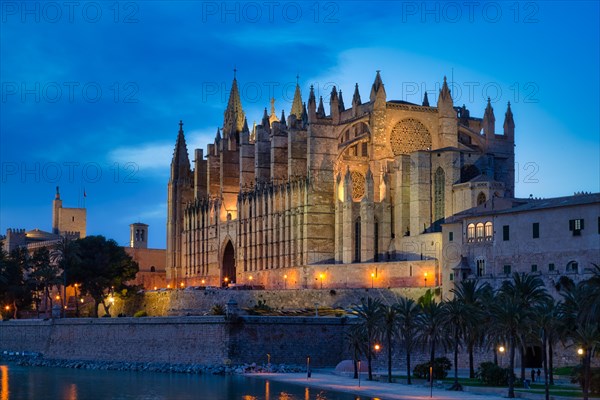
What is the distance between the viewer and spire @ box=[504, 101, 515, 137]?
84.8 meters

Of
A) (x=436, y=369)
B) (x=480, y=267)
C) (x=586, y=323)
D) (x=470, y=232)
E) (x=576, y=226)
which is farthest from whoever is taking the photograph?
(x=470, y=232)

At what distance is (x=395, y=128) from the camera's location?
85.3 m

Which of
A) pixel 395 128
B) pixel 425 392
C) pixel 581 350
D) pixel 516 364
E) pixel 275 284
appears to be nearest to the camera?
pixel 581 350

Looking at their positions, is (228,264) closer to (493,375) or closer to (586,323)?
(493,375)

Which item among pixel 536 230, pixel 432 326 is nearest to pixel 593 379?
pixel 432 326

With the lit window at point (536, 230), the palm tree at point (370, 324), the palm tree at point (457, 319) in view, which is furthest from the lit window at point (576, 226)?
the palm tree at point (370, 324)

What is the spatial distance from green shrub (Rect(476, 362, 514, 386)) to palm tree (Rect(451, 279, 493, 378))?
65.0 inches

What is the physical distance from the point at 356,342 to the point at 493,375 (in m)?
8.99

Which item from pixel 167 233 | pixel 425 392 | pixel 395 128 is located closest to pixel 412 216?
pixel 395 128

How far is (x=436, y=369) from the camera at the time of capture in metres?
54.3

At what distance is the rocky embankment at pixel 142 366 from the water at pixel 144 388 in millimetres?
907

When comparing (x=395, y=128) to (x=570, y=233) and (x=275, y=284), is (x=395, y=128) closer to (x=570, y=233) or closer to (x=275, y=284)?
(x=275, y=284)

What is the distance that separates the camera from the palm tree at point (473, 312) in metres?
51.8

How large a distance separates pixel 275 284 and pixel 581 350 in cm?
4954
